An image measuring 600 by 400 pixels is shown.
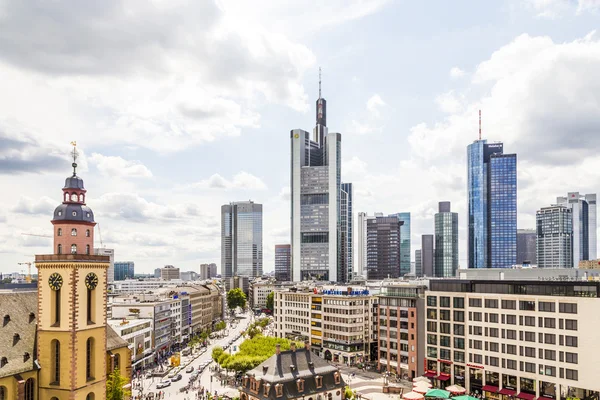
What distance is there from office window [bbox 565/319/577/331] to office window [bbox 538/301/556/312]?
121 inches

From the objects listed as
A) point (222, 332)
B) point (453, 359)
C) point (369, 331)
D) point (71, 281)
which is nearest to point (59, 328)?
point (71, 281)

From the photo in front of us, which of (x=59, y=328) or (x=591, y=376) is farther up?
(x=59, y=328)

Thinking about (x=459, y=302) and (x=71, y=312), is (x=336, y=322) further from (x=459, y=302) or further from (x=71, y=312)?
(x=71, y=312)

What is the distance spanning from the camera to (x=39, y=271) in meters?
60.2

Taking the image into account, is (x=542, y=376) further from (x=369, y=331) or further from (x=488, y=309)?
(x=369, y=331)

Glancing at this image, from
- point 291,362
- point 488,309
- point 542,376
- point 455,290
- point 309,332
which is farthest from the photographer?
point 309,332

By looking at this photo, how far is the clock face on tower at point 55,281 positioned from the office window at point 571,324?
282ft

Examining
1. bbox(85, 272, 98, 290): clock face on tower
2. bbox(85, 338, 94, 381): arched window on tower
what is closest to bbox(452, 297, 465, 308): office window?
bbox(85, 338, 94, 381): arched window on tower

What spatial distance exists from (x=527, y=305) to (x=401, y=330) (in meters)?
34.2

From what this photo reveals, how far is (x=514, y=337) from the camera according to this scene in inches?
3807

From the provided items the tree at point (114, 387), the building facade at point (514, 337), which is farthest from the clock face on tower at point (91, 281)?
the building facade at point (514, 337)

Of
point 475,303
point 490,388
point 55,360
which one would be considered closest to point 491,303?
point 475,303

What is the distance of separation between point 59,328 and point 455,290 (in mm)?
81158

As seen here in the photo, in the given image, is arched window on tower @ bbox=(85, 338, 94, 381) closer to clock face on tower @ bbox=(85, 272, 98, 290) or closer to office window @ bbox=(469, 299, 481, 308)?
clock face on tower @ bbox=(85, 272, 98, 290)
